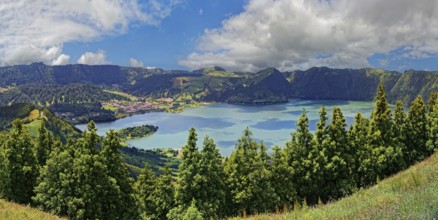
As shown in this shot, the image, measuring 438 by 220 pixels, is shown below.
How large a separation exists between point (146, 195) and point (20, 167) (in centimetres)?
1548

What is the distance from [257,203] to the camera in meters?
36.0

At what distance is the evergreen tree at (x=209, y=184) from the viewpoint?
33.5 metres

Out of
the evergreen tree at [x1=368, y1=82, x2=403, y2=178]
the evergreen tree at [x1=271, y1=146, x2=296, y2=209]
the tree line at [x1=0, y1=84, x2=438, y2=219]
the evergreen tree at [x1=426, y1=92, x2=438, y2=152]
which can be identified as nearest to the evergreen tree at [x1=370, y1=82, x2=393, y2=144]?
the evergreen tree at [x1=368, y1=82, x2=403, y2=178]

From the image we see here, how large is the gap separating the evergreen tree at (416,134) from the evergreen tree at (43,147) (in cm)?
5212

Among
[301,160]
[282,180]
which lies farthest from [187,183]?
[301,160]

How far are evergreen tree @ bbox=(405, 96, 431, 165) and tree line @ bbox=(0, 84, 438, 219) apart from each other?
179 inches

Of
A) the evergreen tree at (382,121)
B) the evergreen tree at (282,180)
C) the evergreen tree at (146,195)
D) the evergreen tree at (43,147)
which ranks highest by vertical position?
the evergreen tree at (382,121)

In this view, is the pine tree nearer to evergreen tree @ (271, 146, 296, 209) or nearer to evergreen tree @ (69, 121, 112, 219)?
evergreen tree @ (271, 146, 296, 209)

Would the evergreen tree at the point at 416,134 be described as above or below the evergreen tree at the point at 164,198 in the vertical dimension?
above

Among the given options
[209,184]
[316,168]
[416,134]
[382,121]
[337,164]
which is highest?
[382,121]

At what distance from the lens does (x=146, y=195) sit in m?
45.0

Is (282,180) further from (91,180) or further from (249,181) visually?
(91,180)

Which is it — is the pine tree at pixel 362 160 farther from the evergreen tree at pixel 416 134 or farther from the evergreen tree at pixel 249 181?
the evergreen tree at pixel 249 181

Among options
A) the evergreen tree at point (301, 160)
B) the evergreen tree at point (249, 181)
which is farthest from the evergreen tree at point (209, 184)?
the evergreen tree at point (301, 160)
